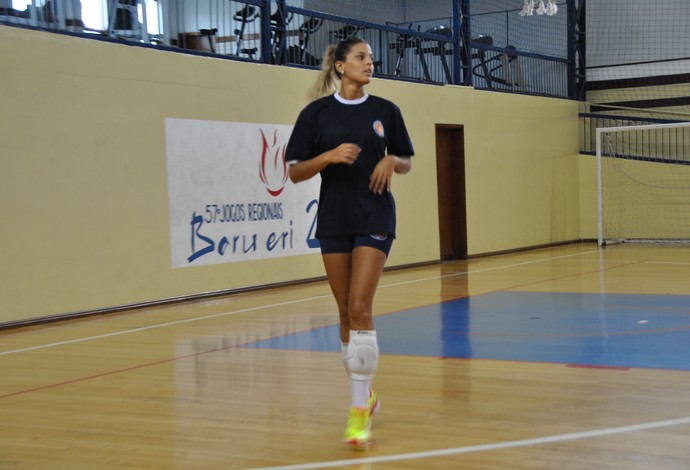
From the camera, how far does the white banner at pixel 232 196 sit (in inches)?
358

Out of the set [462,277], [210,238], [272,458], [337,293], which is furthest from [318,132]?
[462,277]

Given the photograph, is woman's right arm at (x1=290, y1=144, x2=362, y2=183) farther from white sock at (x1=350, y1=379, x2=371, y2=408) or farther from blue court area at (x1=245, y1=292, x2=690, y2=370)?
blue court area at (x1=245, y1=292, x2=690, y2=370)

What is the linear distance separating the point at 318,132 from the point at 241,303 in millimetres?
5243

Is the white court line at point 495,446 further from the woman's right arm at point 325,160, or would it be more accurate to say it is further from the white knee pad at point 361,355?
the woman's right arm at point 325,160

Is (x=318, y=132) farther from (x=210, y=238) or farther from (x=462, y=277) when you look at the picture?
(x=462, y=277)

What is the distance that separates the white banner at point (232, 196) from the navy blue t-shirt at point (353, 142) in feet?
17.6

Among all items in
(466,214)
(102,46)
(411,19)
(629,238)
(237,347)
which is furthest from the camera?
(411,19)

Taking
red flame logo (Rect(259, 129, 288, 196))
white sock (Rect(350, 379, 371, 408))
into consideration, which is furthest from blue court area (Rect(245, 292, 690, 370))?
red flame logo (Rect(259, 129, 288, 196))

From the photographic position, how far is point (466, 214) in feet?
43.8

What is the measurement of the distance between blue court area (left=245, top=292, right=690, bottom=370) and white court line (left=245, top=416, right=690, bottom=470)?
139cm

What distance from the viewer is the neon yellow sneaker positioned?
3.58 m

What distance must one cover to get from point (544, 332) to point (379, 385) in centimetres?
204

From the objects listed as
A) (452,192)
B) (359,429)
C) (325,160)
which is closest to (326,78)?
(325,160)

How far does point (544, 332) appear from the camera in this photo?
6461mm
